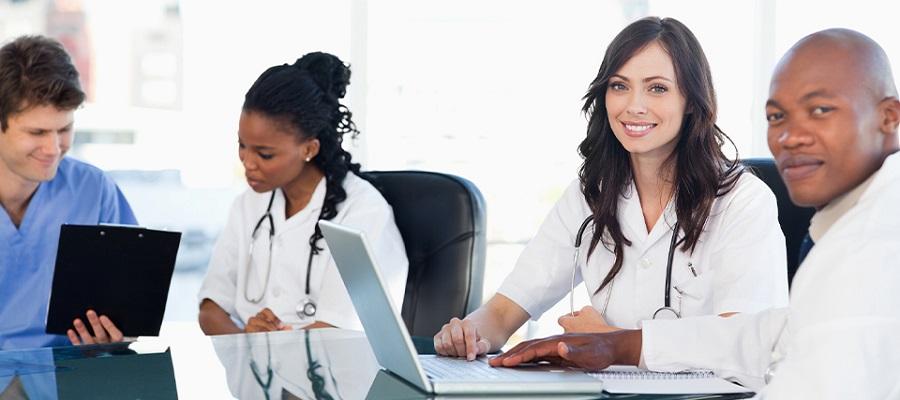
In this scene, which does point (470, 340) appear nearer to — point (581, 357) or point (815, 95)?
point (581, 357)

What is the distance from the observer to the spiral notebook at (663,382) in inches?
54.4

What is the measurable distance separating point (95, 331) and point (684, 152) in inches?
43.7

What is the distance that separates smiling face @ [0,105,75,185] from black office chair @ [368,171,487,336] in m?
0.75

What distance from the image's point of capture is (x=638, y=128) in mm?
2090

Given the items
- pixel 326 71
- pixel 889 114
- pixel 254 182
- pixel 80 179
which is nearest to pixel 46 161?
pixel 80 179

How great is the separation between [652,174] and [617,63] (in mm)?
214

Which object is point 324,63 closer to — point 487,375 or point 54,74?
point 54,74

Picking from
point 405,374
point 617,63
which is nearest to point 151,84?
point 617,63

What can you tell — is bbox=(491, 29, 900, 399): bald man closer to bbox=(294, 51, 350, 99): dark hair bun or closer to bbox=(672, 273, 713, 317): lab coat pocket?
bbox=(672, 273, 713, 317): lab coat pocket

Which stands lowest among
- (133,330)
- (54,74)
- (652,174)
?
(133,330)

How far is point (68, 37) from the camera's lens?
410cm

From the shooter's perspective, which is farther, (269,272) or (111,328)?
(269,272)

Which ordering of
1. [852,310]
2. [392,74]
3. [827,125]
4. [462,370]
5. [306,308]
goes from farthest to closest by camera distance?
[392,74], [306,308], [462,370], [827,125], [852,310]

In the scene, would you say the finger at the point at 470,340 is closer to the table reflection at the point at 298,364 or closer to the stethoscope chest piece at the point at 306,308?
the table reflection at the point at 298,364
